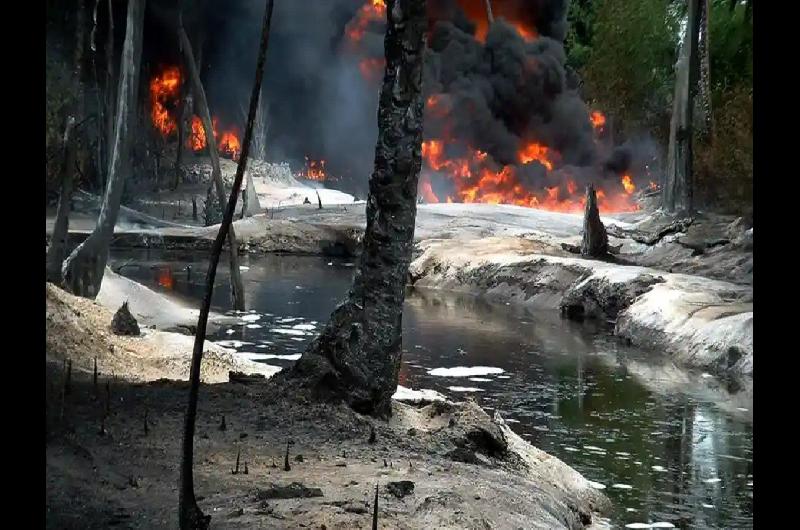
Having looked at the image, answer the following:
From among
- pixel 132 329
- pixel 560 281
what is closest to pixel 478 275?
pixel 560 281

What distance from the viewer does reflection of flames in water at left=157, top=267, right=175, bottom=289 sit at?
24763 mm

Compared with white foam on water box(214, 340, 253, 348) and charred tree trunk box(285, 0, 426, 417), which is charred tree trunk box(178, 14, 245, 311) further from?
charred tree trunk box(285, 0, 426, 417)

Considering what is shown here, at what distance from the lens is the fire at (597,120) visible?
59750mm

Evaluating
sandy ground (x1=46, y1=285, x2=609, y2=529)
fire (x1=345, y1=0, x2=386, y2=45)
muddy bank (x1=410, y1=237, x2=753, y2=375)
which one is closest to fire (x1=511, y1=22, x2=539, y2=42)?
fire (x1=345, y1=0, x2=386, y2=45)

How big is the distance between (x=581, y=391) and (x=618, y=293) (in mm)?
7822

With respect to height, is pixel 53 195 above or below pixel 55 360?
above

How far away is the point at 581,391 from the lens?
13.7 meters

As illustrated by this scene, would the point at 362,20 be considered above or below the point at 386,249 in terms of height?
above

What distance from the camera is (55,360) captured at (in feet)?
30.1

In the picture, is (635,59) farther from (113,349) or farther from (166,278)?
(113,349)

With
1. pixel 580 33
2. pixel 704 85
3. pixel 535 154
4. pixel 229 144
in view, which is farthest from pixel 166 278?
pixel 229 144
